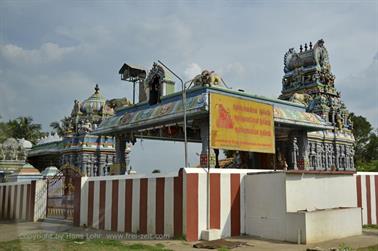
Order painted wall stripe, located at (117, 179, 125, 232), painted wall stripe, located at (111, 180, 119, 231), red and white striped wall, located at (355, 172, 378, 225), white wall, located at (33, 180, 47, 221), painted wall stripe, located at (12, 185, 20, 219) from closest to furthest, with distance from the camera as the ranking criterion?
1. painted wall stripe, located at (117, 179, 125, 232)
2. painted wall stripe, located at (111, 180, 119, 231)
3. red and white striped wall, located at (355, 172, 378, 225)
4. white wall, located at (33, 180, 47, 221)
5. painted wall stripe, located at (12, 185, 20, 219)

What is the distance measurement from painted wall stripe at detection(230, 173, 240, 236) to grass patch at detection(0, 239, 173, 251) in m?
2.83

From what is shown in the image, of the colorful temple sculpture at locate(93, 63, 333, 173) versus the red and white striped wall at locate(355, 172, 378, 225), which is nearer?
the colorful temple sculpture at locate(93, 63, 333, 173)

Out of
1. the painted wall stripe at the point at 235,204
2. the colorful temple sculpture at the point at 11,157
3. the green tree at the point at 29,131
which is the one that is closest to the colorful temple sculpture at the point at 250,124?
the painted wall stripe at the point at 235,204

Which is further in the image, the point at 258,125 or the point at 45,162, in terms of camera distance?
the point at 45,162

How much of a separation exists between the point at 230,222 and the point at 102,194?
4.99m

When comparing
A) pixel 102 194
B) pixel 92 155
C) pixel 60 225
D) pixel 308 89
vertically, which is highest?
pixel 308 89

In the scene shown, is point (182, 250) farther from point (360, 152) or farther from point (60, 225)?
point (360, 152)

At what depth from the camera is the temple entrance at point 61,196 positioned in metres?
17.1

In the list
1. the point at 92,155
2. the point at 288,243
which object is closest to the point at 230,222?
the point at 288,243

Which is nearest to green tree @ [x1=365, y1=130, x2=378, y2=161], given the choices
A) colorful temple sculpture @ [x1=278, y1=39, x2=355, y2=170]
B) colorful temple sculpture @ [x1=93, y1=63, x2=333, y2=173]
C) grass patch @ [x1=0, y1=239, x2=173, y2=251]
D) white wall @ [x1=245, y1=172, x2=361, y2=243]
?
colorful temple sculpture @ [x1=278, y1=39, x2=355, y2=170]

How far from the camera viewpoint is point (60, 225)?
16391 millimetres

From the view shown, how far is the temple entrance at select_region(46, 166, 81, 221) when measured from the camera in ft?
56.2

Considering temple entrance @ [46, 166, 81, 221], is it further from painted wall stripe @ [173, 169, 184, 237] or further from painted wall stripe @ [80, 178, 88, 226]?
painted wall stripe @ [173, 169, 184, 237]

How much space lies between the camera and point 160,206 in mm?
12656
